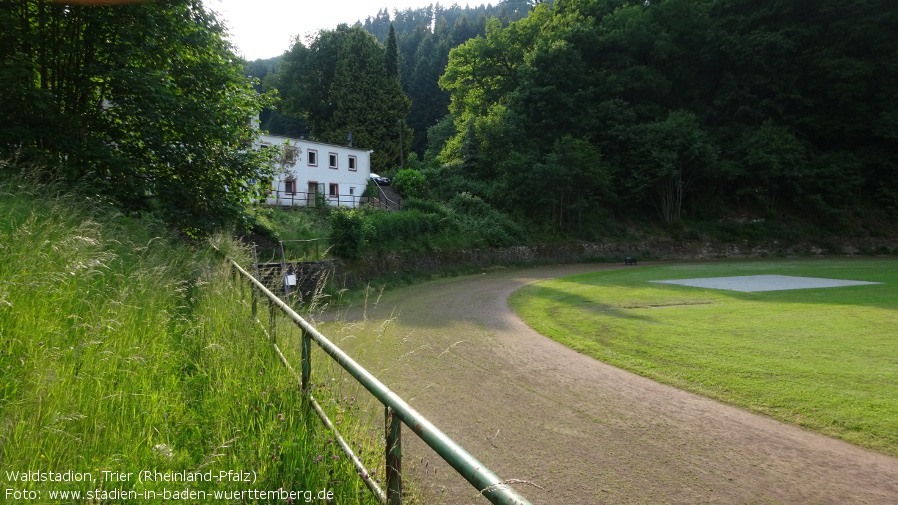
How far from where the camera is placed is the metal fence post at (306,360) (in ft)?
11.8

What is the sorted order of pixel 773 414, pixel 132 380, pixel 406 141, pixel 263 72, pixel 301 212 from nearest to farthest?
1. pixel 132 380
2. pixel 773 414
3. pixel 301 212
4. pixel 406 141
5. pixel 263 72

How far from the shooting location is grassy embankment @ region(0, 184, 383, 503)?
278 centimetres

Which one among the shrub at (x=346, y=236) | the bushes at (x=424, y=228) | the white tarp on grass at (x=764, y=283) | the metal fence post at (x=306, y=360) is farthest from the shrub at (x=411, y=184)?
the metal fence post at (x=306, y=360)

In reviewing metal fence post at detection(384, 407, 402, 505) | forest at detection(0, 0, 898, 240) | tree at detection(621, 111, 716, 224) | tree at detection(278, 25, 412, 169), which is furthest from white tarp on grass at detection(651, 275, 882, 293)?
tree at detection(278, 25, 412, 169)

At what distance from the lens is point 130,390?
11.6 feet

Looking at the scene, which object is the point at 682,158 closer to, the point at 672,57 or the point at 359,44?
the point at 672,57

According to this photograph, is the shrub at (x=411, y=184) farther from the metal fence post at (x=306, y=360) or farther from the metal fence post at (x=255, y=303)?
the metal fence post at (x=306, y=360)

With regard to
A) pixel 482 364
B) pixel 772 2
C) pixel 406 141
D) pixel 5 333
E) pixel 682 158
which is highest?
pixel 772 2

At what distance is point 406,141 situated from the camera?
2356 inches

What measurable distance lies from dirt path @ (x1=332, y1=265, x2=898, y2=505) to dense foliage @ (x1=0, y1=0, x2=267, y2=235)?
552 centimetres

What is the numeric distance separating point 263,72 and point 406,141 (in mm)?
56032

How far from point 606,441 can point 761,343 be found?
6086 mm

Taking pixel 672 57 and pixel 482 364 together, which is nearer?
pixel 482 364

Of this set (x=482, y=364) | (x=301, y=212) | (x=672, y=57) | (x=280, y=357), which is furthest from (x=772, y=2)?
(x=280, y=357)
